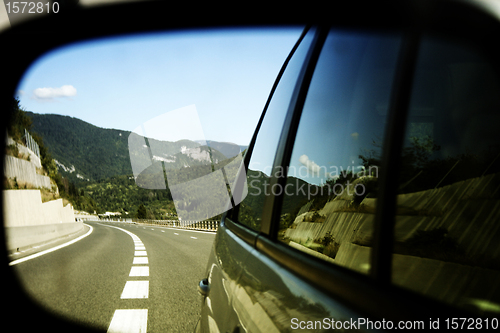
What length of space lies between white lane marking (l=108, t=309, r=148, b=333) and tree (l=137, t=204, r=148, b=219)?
8259 cm

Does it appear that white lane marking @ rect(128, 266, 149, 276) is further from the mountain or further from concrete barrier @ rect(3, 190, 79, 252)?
the mountain

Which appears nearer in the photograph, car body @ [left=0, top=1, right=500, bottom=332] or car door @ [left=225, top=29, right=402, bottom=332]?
car body @ [left=0, top=1, right=500, bottom=332]

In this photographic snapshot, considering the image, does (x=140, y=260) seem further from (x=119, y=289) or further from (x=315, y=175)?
(x=315, y=175)

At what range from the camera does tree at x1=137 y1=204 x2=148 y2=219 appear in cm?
8488

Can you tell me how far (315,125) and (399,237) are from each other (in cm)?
87

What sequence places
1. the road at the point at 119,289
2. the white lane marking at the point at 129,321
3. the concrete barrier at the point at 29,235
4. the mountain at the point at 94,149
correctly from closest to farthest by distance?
1. the white lane marking at the point at 129,321
2. the road at the point at 119,289
3. the concrete barrier at the point at 29,235
4. the mountain at the point at 94,149

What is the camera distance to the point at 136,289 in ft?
20.6

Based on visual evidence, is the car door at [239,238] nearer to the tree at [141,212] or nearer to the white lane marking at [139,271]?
the white lane marking at [139,271]

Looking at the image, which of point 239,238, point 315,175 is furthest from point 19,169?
point 315,175

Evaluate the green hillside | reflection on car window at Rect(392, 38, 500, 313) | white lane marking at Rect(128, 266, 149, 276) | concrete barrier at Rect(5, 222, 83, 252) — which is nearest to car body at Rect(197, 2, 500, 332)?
reflection on car window at Rect(392, 38, 500, 313)

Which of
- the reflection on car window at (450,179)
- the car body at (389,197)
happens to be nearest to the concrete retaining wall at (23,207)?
the car body at (389,197)

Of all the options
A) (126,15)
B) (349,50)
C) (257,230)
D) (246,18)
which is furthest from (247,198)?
(126,15)

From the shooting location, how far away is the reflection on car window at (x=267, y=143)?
2.10 meters

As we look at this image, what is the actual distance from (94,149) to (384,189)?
368 feet
